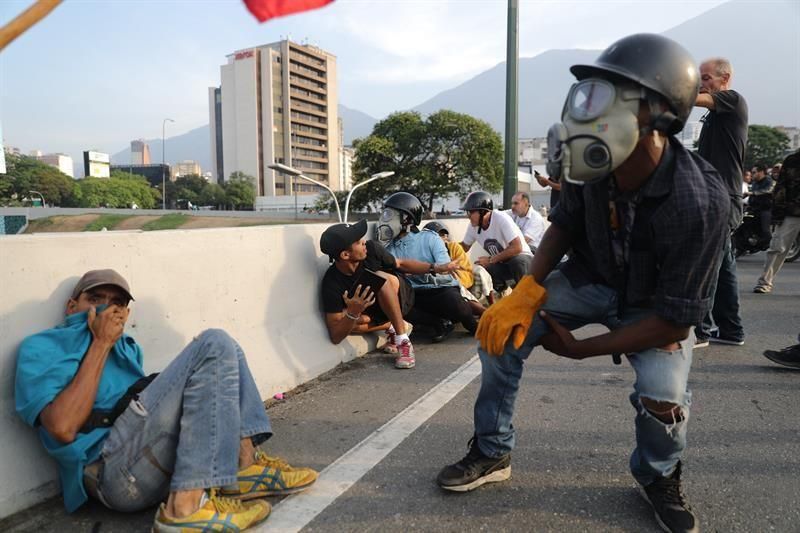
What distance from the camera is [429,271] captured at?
546 cm

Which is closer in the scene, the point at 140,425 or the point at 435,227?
the point at 140,425

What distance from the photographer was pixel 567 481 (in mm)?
2588

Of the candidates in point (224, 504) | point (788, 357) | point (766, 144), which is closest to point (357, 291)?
point (224, 504)

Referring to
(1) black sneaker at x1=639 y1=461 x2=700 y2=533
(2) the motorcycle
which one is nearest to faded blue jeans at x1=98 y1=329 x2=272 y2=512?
(1) black sneaker at x1=639 y1=461 x2=700 y2=533

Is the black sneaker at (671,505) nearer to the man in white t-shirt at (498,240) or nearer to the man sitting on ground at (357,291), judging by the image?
the man sitting on ground at (357,291)

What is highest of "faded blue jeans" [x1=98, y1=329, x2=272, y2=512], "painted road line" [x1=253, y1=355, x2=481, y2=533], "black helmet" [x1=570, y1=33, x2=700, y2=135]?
"black helmet" [x1=570, y1=33, x2=700, y2=135]

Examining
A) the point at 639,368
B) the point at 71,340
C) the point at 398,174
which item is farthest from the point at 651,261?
the point at 398,174

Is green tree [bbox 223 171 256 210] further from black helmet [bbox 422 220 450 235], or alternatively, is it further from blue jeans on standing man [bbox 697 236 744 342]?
blue jeans on standing man [bbox 697 236 744 342]

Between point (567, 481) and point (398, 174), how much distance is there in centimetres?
6779

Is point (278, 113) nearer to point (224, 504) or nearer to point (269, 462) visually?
point (269, 462)

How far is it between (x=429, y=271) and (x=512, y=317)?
313 cm

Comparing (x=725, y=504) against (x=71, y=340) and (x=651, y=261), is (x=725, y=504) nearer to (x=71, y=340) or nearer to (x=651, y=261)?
(x=651, y=261)

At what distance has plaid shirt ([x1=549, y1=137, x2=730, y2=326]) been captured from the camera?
6.41 feet

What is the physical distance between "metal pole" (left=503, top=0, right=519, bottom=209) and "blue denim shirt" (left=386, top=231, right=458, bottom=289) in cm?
614
